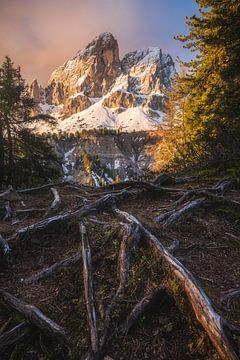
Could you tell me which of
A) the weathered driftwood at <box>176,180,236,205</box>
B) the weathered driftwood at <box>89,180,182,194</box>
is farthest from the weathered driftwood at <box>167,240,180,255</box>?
the weathered driftwood at <box>89,180,182,194</box>

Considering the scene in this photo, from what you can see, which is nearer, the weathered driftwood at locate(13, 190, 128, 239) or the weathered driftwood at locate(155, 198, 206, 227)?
the weathered driftwood at locate(13, 190, 128, 239)

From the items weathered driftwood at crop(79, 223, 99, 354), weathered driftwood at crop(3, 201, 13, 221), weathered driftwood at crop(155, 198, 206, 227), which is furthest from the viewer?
weathered driftwood at crop(3, 201, 13, 221)

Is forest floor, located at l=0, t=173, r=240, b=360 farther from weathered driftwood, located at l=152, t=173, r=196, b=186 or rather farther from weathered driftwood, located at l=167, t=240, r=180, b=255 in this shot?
weathered driftwood, located at l=152, t=173, r=196, b=186

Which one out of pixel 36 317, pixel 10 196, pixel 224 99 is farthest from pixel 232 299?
pixel 224 99

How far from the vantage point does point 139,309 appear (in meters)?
3.38

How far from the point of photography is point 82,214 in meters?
6.71

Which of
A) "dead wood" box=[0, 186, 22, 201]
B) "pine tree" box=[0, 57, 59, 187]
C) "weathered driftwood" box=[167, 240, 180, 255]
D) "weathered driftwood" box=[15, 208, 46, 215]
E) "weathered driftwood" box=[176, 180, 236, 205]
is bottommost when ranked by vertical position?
"weathered driftwood" box=[167, 240, 180, 255]

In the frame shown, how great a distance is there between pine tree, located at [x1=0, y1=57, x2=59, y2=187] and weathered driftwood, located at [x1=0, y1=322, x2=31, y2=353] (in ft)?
54.2

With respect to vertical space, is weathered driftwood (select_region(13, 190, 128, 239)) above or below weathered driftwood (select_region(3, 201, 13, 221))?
above

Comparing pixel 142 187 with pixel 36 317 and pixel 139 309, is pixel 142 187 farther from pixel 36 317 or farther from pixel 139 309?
pixel 36 317

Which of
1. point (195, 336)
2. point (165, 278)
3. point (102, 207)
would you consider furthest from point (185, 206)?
point (195, 336)

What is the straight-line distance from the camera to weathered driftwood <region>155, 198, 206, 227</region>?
630cm

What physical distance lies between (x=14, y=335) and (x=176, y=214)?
443 cm

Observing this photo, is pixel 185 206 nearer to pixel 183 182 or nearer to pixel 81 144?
pixel 183 182
